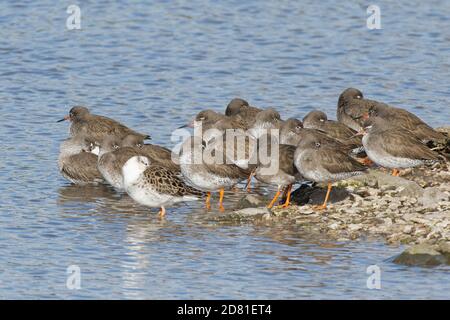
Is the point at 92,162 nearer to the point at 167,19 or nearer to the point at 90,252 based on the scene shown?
the point at 90,252

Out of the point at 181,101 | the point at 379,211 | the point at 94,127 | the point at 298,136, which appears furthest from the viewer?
the point at 181,101

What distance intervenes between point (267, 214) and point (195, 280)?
3.49 m

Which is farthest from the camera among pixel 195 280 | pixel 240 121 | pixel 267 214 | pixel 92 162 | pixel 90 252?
pixel 240 121

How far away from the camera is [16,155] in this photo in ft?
77.4

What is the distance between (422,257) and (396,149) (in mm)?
4533

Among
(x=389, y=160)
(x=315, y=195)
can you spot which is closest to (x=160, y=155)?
(x=315, y=195)

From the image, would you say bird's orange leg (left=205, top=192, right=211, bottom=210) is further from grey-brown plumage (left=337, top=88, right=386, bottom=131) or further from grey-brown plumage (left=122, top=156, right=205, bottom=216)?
grey-brown plumage (left=337, top=88, right=386, bottom=131)

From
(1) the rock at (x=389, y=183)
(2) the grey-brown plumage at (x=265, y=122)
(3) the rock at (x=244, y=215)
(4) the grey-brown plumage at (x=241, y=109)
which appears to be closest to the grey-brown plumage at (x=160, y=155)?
(3) the rock at (x=244, y=215)

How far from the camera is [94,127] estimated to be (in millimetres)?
23859

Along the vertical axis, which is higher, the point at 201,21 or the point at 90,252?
the point at 201,21

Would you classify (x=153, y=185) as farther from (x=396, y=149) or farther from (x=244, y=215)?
(x=396, y=149)
